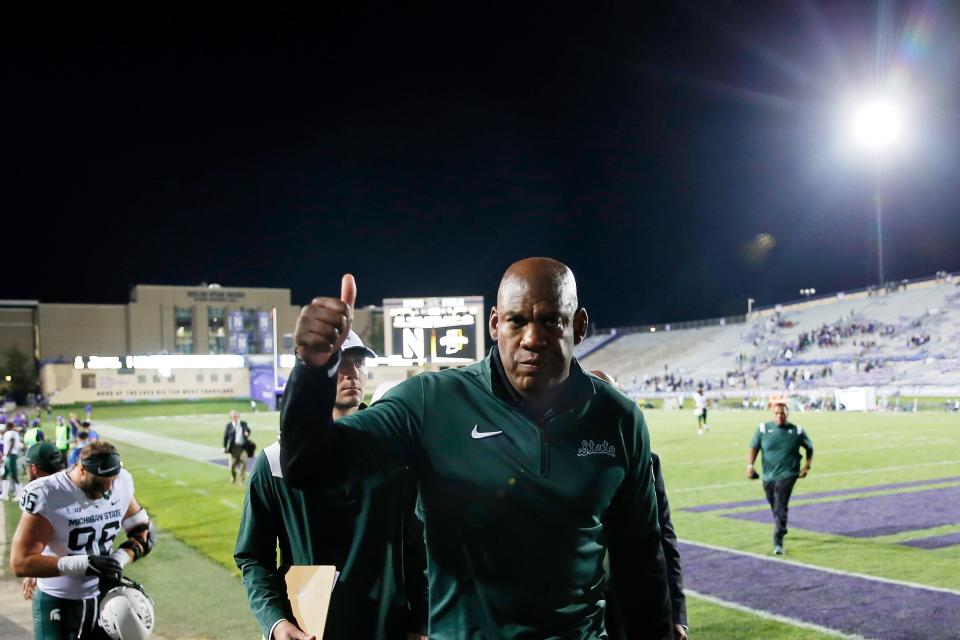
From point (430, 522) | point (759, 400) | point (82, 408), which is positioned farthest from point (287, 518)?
point (82, 408)

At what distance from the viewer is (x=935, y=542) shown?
1066 cm

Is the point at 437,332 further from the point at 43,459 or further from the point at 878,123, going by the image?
the point at 878,123

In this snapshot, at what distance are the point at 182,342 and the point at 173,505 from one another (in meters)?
77.6

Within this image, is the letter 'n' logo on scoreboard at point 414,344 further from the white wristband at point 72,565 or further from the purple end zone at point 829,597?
the white wristband at point 72,565

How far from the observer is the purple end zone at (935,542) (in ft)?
34.2

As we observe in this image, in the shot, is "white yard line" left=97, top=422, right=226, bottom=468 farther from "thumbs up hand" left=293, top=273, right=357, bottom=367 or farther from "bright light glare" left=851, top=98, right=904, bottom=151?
"bright light glare" left=851, top=98, right=904, bottom=151

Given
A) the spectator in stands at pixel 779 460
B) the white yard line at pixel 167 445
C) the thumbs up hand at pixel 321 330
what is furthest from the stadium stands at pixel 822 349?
the thumbs up hand at pixel 321 330

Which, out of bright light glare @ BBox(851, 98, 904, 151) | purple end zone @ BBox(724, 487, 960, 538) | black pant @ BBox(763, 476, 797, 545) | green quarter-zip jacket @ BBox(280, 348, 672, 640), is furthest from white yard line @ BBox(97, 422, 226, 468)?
bright light glare @ BBox(851, 98, 904, 151)

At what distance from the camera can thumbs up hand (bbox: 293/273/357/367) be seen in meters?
1.91

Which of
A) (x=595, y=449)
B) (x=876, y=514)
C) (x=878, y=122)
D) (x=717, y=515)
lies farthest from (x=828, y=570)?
(x=878, y=122)

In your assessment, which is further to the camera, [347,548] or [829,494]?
[829,494]

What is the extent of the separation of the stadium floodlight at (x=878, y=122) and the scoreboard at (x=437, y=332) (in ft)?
125

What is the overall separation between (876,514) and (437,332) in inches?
839

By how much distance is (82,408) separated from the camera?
216ft
